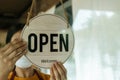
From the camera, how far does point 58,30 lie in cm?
103

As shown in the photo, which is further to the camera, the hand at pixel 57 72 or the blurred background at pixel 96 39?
the blurred background at pixel 96 39

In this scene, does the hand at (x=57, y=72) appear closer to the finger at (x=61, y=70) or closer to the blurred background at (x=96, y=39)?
the finger at (x=61, y=70)

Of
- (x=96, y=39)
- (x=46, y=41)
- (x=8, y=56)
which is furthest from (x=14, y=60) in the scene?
(x=96, y=39)

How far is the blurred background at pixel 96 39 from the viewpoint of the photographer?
6.80 feet

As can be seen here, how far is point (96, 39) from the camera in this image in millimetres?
2256

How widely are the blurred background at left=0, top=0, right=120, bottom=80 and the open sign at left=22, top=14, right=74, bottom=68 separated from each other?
94cm

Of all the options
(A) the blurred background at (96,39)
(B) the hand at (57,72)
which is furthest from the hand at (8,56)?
(A) the blurred background at (96,39)

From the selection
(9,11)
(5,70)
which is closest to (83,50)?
(5,70)

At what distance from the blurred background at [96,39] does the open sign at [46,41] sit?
937mm

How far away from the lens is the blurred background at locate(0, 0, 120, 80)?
2072 mm

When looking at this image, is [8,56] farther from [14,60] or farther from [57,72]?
[57,72]

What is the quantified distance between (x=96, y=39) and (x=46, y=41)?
1298 mm

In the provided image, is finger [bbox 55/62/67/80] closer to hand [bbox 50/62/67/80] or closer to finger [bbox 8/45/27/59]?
hand [bbox 50/62/67/80]

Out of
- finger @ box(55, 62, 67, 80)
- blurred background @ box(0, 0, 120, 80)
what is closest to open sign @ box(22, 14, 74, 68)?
finger @ box(55, 62, 67, 80)
